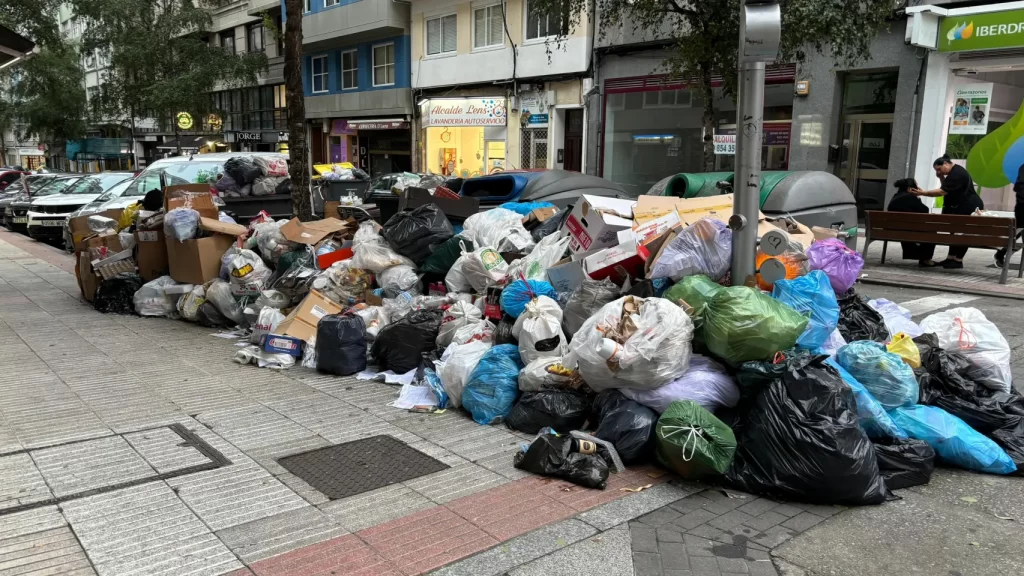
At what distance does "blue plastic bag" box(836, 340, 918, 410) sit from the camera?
4.28 m

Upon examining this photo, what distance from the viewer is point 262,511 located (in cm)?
358

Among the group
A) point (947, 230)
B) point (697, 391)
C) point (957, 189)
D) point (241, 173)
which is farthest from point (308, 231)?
point (957, 189)

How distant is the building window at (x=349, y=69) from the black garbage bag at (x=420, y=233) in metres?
23.0

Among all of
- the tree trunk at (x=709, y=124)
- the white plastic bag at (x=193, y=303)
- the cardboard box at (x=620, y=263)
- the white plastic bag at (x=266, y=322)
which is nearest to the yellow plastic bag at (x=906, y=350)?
the cardboard box at (x=620, y=263)

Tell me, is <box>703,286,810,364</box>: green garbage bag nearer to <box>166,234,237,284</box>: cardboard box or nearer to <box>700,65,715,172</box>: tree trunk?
<box>166,234,237,284</box>: cardboard box

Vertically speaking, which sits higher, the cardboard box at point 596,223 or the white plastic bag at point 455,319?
the cardboard box at point 596,223

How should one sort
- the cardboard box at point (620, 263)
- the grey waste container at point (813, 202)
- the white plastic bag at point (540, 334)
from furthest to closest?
the grey waste container at point (813, 202) → the cardboard box at point (620, 263) → the white plastic bag at point (540, 334)

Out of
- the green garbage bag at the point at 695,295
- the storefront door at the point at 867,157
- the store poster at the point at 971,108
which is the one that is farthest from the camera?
the storefront door at the point at 867,157

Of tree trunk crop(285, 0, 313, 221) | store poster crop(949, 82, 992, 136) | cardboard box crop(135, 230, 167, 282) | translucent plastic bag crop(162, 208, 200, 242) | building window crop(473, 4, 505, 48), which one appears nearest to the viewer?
translucent plastic bag crop(162, 208, 200, 242)

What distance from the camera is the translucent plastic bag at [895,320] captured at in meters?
5.32

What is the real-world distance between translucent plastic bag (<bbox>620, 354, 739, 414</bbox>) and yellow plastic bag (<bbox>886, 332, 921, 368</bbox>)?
120 centimetres

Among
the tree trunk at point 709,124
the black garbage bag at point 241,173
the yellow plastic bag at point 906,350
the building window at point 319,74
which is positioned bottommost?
the yellow plastic bag at point 906,350

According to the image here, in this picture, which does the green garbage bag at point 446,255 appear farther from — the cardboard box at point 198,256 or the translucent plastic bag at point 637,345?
the cardboard box at point 198,256

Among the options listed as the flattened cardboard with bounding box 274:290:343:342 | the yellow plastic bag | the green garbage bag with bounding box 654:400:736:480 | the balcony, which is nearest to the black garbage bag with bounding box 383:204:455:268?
the flattened cardboard with bounding box 274:290:343:342
